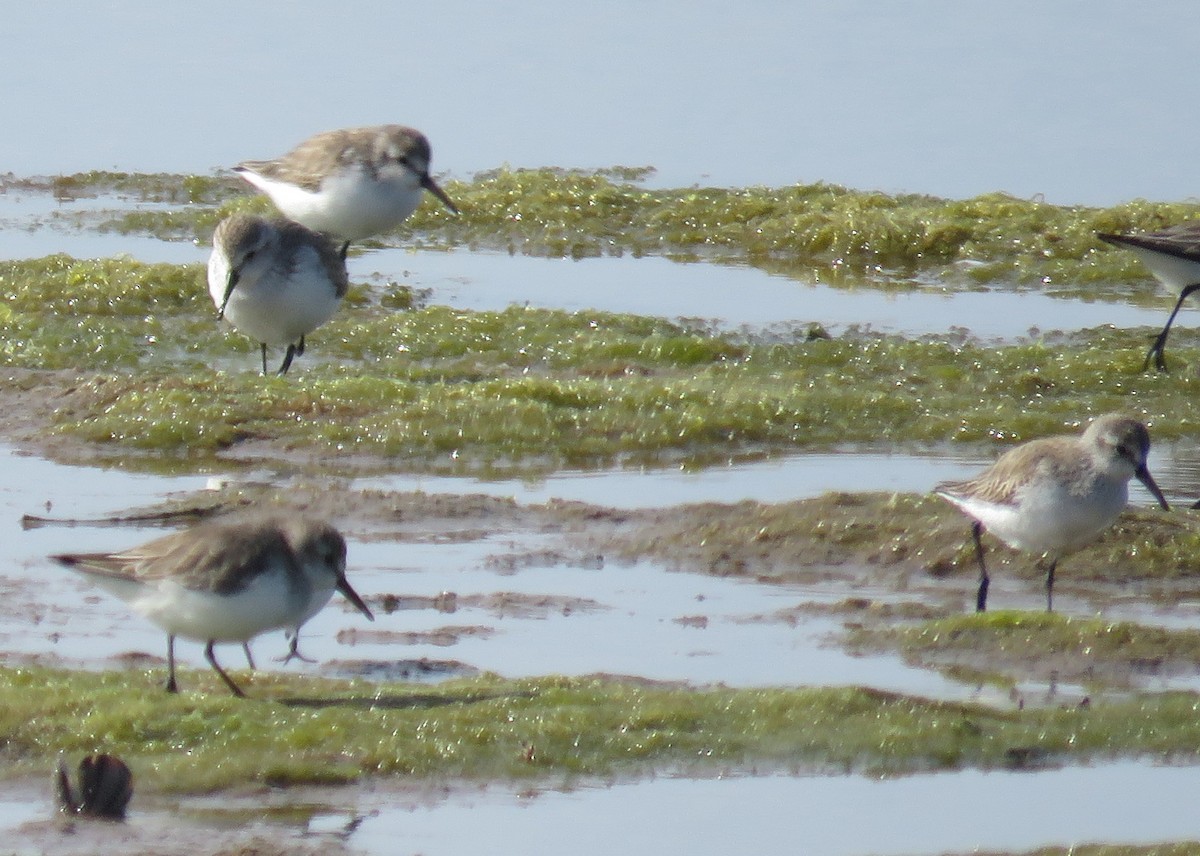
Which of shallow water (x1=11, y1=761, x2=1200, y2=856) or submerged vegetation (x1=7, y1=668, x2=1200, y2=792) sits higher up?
submerged vegetation (x1=7, y1=668, x2=1200, y2=792)

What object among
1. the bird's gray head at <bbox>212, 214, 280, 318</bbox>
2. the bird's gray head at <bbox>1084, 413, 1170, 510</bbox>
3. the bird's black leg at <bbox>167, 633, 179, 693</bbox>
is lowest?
the bird's black leg at <bbox>167, 633, 179, 693</bbox>

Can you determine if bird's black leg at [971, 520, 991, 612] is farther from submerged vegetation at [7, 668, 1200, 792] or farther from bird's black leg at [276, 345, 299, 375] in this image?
bird's black leg at [276, 345, 299, 375]

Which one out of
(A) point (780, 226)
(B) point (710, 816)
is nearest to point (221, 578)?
(B) point (710, 816)

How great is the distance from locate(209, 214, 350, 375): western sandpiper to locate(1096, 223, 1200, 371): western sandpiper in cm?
436

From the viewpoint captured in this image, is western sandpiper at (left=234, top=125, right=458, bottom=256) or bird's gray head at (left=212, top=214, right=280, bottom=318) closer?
bird's gray head at (left=212, top=214, right=280, bottom=318)

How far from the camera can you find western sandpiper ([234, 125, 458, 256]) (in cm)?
1171

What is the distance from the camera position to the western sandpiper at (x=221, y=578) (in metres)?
6.08

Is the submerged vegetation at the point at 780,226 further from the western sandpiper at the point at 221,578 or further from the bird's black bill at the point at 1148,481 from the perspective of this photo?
the western sandpiper at the point at 221,578

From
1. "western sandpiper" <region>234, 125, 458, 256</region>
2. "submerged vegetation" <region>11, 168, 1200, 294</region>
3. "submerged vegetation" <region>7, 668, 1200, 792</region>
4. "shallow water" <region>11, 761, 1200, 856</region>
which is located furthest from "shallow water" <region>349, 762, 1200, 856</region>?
"submerged vegetation" <region>11, 168, 1200, 294</region>

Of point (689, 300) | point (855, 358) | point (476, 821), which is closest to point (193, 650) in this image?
point (476, 821)

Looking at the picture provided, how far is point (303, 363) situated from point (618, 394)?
215 centimetres

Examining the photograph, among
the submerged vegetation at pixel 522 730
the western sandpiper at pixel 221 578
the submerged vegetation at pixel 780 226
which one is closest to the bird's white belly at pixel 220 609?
the western sandpiper at pixel 221 578

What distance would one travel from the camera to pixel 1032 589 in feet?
26.1

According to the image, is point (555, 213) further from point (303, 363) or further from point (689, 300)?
point (303, 363)
